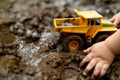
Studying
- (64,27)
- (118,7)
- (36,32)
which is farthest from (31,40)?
(118,7)

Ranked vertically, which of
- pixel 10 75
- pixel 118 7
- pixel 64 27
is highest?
pixel 64 27

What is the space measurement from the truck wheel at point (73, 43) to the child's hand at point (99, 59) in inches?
4.1

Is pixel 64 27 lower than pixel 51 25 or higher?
higher

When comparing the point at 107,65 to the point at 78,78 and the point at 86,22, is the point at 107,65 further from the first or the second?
the point at 86,22

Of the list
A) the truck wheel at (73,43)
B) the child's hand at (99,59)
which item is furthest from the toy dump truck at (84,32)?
the child's hand at (99,59)

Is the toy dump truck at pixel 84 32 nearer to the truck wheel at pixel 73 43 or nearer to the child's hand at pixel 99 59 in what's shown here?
the truck wheel at pixel 73 43

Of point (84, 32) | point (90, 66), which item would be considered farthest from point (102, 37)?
point (90, 66)

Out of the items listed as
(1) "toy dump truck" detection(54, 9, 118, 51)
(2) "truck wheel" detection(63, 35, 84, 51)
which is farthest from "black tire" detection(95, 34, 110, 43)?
(2) "truck wheel" detection(63, 35, 84, 51)

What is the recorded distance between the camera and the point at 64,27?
1.78 meters

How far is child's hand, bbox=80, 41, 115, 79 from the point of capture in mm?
1575

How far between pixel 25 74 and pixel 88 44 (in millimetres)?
506

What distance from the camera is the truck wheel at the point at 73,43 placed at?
5.79 ft

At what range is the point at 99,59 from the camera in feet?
5.41

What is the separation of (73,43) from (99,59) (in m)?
0.23
